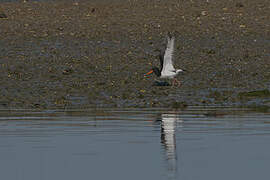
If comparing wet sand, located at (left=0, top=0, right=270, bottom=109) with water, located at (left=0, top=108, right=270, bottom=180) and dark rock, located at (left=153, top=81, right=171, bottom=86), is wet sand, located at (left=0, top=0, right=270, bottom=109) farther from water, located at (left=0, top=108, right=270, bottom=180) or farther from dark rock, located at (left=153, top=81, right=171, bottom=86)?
water, located at (left=0, top=108, right=270, bottom=180)

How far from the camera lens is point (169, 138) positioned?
596 inches

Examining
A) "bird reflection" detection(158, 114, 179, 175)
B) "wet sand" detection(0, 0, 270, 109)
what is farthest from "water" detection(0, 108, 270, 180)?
"wet sand" detection(0, 0, 270, 109)

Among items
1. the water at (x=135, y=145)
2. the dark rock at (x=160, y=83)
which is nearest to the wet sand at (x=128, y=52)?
the dark rock at (x=160, y=83)

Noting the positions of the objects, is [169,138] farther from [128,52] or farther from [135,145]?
[128,52]

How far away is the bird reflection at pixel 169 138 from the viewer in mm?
12703

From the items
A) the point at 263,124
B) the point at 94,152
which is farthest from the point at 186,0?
the point at 94,152

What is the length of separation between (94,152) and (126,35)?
878 inches

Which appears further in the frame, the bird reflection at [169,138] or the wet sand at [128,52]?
the wet sand at [128,52]

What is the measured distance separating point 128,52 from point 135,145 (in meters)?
17.9

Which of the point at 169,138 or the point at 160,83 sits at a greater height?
the point at 169,138

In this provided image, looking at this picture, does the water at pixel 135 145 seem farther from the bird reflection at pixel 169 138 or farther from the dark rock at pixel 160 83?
the dark rock at pixel 160 83

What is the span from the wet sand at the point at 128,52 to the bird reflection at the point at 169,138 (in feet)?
12.2

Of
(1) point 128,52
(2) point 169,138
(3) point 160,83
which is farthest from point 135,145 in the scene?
(1) point 128,52

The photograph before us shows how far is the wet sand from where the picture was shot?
24562 mm
